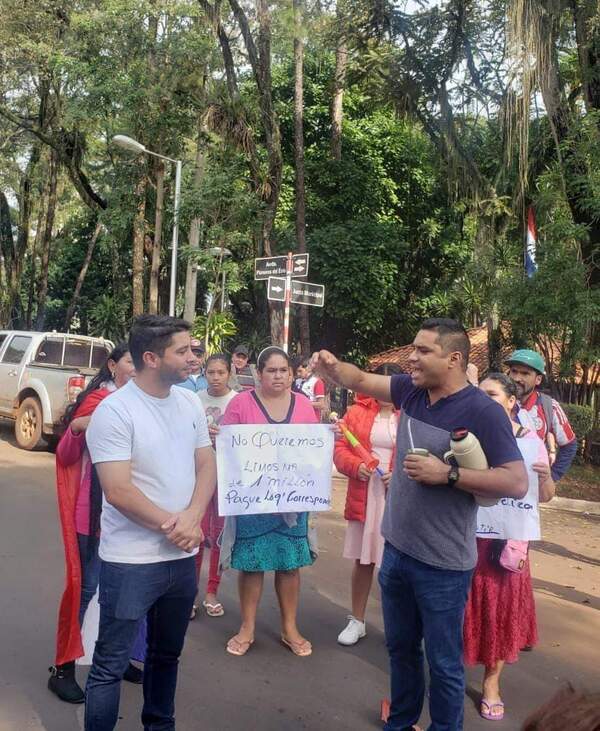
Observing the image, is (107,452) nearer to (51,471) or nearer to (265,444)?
(265,444)

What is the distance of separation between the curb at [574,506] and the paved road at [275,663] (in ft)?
12.4

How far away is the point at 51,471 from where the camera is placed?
37.2 feet

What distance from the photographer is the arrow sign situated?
34.9ft

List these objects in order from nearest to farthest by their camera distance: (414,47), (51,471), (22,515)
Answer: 1. (22,515)
2. (51,471)
3. (414,47)

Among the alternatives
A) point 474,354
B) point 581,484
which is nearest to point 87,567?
point 581,484

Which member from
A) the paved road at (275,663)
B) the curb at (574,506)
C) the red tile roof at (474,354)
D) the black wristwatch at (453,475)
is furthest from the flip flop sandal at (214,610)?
the red tile roof at (474,354)

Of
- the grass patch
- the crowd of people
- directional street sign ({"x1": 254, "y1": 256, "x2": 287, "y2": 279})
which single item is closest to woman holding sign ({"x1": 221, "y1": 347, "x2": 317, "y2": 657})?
the crowd of people

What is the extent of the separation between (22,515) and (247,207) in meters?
9.64

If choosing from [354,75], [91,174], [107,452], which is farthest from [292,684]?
[91,174]

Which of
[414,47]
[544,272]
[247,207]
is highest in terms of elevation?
[414,47]

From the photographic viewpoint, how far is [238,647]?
463cm

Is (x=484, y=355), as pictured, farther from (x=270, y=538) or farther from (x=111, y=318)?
(x=270, y=538)

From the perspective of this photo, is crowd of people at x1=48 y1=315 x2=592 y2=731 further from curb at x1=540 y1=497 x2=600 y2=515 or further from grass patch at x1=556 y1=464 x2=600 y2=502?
grass patch at x1=556 y1=464 x2=600 y2=502

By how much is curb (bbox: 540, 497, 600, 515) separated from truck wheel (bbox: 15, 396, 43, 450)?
8.02 meters
